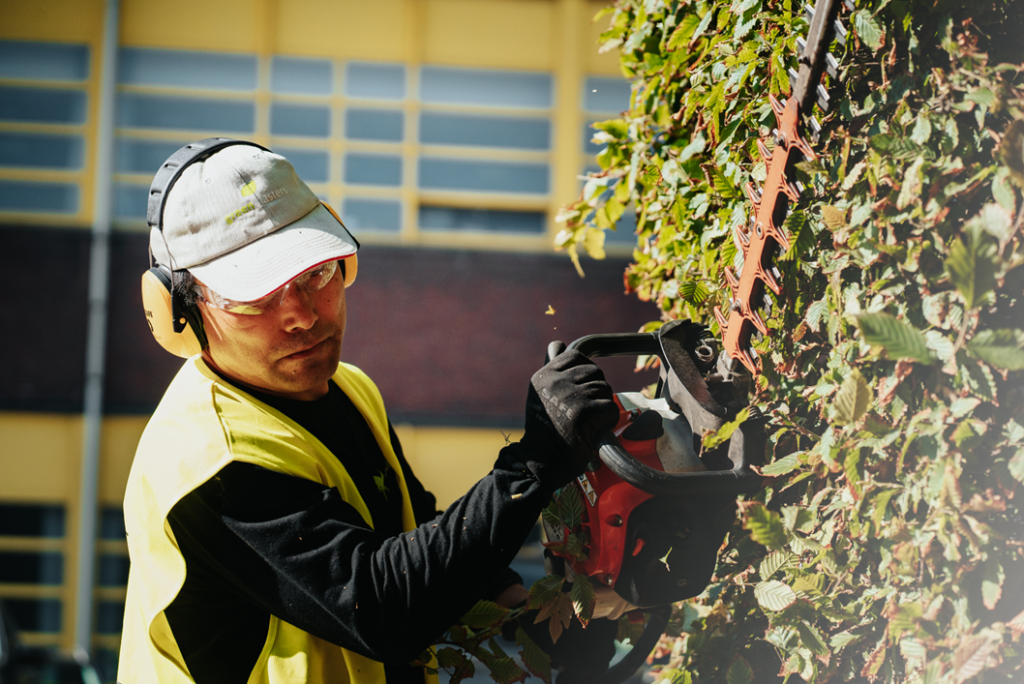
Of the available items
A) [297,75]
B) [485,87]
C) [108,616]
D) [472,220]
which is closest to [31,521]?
[108,616]

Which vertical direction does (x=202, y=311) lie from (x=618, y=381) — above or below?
above

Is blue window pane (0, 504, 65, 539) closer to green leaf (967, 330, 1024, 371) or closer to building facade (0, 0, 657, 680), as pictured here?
building facade (0, 0, 657, 680)

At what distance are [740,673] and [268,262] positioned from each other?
1.04 metres

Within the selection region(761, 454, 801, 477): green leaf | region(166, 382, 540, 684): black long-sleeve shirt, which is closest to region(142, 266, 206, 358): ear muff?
region(166, 382, 540, 684): black long-sleeve shirt

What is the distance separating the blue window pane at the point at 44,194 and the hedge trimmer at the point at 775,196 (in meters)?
6.77

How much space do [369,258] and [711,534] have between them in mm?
5396

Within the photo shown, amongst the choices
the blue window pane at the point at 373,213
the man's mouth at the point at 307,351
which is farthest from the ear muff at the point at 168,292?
the blue window pane at the point at 373,213

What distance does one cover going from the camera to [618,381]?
1.54 meters

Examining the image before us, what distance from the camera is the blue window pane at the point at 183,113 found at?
6.45m

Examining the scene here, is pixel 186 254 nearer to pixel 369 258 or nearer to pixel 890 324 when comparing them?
pixel 890 324

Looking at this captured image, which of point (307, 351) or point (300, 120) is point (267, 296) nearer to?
point (307, 351)

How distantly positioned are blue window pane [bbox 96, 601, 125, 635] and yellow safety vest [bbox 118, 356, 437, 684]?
6042mm

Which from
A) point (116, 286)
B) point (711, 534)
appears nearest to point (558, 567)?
point (711, 534)

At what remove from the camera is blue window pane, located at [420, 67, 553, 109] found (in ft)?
21.3
